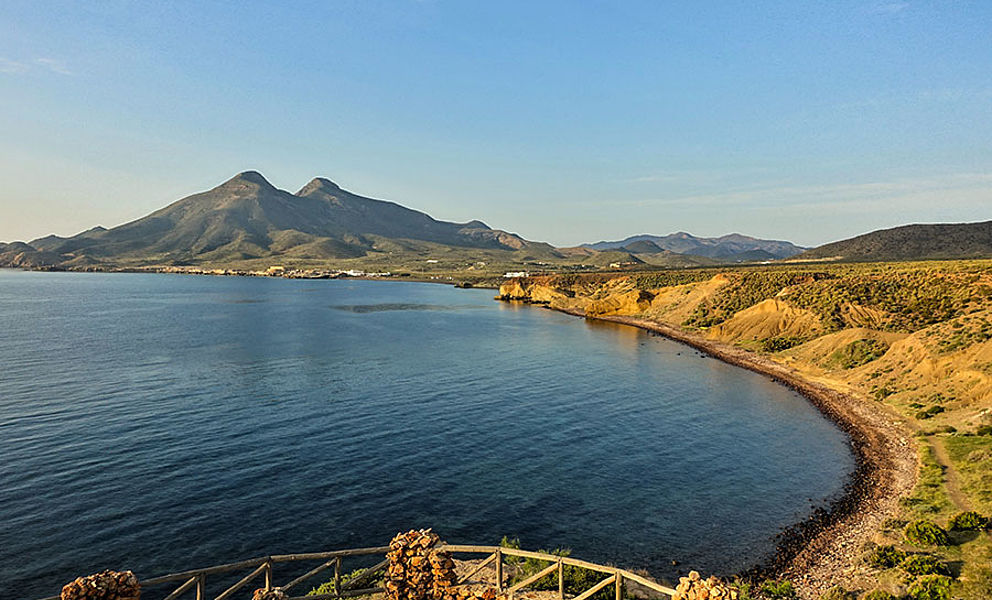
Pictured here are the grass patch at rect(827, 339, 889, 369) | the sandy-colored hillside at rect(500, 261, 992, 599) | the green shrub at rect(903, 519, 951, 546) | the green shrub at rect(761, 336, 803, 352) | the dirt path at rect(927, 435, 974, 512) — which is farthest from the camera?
the green shrub at rect(761, 336, 803, 352)

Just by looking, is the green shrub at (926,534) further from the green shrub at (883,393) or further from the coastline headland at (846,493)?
the green shrub at (883,393)

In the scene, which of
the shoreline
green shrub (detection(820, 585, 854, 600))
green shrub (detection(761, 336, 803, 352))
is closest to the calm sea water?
the shoreline

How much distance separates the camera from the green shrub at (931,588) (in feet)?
67.5

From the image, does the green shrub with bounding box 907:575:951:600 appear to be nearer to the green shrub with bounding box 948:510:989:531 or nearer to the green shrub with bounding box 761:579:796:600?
the green shrub with bounding box 761:579:796:600

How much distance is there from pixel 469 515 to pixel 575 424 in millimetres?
20980

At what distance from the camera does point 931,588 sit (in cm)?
2095

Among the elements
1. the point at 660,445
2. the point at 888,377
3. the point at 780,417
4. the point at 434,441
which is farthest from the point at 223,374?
the point at 888,377

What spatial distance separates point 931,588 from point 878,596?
2239 mm

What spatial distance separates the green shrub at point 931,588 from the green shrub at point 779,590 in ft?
→ 14.3

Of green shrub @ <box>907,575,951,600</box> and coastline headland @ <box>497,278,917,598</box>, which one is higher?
green shrub @ <box>907,575,951,600</box>

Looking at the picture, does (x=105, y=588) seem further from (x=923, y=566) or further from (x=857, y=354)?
(x=857, y=354)

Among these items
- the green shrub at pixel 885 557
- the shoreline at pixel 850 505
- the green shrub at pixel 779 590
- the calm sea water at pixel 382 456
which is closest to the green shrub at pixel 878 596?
the shoreline at pixel 850 505

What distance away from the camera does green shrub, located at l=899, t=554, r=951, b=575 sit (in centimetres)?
2228

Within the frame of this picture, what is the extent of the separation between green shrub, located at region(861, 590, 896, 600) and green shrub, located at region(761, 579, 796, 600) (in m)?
2.65
